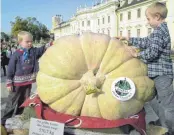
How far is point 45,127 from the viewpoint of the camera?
2.67m

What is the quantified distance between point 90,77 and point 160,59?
79 cm

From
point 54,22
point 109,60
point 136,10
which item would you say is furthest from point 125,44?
point 54,22

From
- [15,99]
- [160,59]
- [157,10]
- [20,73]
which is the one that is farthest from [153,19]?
[15,99]

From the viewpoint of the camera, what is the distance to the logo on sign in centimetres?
254

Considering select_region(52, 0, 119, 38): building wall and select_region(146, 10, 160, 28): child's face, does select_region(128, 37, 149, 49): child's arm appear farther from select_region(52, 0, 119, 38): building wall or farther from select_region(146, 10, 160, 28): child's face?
select_region(52, 0, 119, 38): building wall

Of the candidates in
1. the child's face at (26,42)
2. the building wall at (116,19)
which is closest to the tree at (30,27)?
the building wall at (116,19)

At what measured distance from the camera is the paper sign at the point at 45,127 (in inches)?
102

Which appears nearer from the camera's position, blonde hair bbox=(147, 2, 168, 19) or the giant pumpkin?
the giant pumpkin

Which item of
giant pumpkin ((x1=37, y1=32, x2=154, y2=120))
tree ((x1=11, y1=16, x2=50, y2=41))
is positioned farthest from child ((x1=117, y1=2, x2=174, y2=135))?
tree ((x1=11, y1=16, x2=50, y2=41))

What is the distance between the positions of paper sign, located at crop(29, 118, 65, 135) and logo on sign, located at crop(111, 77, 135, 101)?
1.69 feet

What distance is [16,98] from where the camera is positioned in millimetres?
4266

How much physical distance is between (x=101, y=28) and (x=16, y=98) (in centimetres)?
7162

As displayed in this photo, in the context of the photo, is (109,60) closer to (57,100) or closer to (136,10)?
(57,100)

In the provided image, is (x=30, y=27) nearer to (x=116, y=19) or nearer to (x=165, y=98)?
(x=116, y=19)
